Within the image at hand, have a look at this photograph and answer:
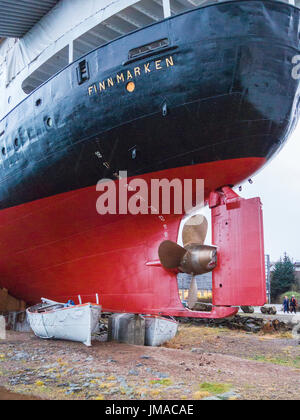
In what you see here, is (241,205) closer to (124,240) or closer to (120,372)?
(124,240)

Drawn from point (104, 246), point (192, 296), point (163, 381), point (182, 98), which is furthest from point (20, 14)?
point (163, 381)

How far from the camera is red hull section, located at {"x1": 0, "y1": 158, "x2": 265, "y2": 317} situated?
28.3 feet

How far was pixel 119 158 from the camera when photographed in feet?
27.8

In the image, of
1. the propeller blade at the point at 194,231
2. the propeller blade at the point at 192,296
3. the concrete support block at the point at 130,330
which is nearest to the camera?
the propeller blade at the point at 192,296

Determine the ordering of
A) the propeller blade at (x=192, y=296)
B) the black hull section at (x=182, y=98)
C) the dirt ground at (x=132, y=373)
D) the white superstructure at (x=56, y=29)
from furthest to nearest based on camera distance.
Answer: the propeller blade at (x=192, y=296) < the white superstructure at (x=56, y=29) < the black hull section at (x=182, y=98) < the dirt ground at (x=132, y=373)

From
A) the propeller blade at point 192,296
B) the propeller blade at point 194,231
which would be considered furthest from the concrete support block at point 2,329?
the propeller blade at point 194,231

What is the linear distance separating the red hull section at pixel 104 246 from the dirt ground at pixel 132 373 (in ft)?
4.41

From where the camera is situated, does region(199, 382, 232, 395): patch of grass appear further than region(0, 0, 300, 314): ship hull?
No

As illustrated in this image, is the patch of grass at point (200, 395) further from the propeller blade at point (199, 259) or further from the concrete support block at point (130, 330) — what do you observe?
the concrete support block at point (130, 330)

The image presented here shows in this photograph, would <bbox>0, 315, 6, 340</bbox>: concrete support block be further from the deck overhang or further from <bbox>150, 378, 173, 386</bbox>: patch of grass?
the deck overhang

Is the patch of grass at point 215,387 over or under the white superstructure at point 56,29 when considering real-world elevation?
under

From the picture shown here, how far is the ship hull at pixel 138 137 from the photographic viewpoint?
7312 millimetres

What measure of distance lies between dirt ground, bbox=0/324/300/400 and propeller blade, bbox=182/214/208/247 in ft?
9.40

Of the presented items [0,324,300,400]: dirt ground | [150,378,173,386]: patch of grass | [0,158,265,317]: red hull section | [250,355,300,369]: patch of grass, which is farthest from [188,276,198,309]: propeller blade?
[150,378,173,386]: patch of grass
